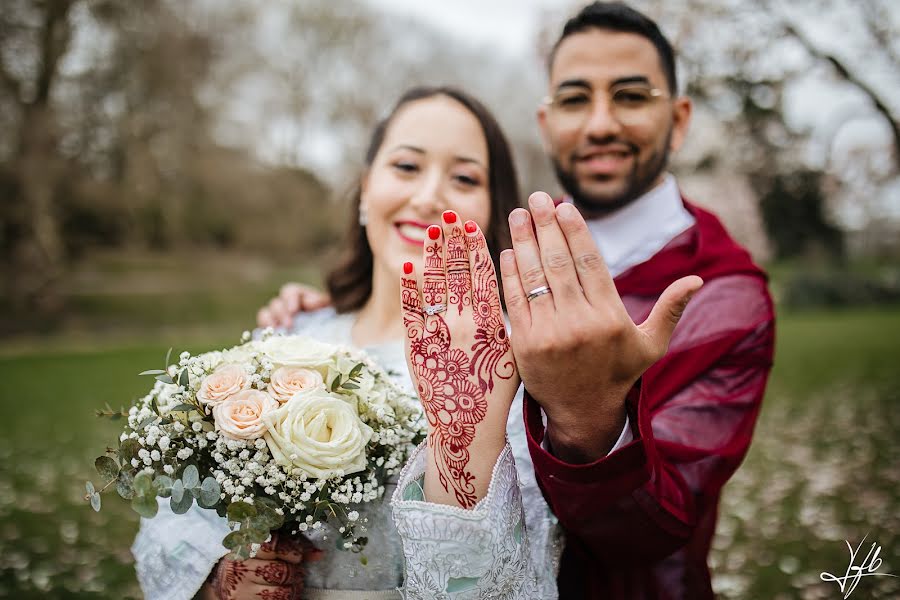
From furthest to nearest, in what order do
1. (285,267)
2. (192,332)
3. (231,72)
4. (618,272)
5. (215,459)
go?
(285,267), (231,72), (192,332), (618,272), (215,459)

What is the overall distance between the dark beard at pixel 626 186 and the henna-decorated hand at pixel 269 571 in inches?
66.9

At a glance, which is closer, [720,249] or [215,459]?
[215,459]

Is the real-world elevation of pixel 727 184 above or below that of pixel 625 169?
above

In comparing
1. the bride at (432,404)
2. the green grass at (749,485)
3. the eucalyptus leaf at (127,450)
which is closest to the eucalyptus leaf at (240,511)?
the bride at (432,404)

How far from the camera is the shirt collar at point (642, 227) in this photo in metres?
2.59

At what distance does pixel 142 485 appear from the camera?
170 centimetres

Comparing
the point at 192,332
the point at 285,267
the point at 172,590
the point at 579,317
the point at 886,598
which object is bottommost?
the point at 886,598

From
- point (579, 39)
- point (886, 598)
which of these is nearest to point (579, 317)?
point (579, 39)

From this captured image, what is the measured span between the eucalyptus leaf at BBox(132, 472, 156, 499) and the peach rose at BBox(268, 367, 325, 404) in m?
0.37

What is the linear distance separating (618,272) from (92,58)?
66.4 feet

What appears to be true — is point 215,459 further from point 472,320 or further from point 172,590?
point 472,320

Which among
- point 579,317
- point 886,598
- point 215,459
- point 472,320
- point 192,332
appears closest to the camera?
point 579,317

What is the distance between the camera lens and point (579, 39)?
2.66 meters

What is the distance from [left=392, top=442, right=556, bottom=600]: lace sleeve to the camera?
1.53m
